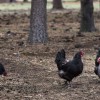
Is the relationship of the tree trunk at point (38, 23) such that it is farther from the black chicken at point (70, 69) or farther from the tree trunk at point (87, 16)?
the black chicken at point (70, 69)

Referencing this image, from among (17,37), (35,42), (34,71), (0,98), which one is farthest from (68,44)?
(0,98)

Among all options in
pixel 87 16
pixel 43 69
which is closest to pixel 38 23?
pixel 87 16

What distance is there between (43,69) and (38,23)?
494 cm

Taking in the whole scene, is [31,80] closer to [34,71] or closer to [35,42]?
[34,71]

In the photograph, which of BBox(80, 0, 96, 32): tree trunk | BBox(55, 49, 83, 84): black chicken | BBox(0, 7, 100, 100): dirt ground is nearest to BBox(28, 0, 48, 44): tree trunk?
BBox(0, 7, 100, 100): dirt ground

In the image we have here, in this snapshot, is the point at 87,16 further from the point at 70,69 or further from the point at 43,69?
the point at 70,69

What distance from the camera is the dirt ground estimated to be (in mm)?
9516

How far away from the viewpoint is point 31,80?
10.9 metres

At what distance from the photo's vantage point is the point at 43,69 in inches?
486

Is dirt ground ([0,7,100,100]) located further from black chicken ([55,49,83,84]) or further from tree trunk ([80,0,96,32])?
tree trunk ([80,0,96,32])

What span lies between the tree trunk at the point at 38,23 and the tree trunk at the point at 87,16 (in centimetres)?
424

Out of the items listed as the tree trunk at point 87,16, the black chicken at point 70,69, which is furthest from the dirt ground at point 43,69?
the tree trunk at point 87,16

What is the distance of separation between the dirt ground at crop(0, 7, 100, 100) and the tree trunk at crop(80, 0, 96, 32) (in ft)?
3.22

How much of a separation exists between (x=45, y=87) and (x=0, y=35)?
33.5 ft
